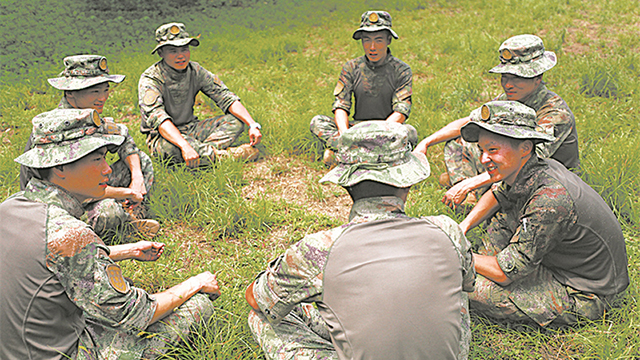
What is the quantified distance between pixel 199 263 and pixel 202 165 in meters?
1.71

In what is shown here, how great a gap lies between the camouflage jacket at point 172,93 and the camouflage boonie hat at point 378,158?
337 centimetres

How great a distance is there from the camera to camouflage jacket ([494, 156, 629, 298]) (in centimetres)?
275

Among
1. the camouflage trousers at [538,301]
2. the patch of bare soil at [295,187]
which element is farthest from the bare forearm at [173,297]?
the camouflage trousers at [538,301]

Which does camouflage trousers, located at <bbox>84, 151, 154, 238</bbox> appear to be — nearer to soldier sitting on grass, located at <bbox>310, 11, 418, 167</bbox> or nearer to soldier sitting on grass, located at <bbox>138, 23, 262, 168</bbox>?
soldier sitting on grass, located at <bbox>138, 23, 262, 168</bbox>

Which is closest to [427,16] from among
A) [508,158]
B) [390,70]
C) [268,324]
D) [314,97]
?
[314,97]

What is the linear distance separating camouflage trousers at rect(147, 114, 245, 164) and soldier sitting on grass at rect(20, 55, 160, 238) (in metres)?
0.65

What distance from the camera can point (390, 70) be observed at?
217 inches

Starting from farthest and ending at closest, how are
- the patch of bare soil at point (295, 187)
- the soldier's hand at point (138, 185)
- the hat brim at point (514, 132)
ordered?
the patch of bare soil at point (295, 187) < the soldier's hand at point (138, 185) < the hat brim at point (514, 132)

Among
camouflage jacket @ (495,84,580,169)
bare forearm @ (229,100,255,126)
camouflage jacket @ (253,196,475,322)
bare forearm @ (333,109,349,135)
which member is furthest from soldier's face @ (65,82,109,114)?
camouflage jacket @ (495,84,580,169)

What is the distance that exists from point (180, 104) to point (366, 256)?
4.11m

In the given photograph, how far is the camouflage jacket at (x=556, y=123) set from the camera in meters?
3.83

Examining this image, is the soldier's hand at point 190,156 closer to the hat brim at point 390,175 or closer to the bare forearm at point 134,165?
the bare forearm at point 134,165

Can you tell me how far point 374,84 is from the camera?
5.52 meters

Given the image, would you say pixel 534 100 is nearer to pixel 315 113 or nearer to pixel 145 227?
pixel 315 113
